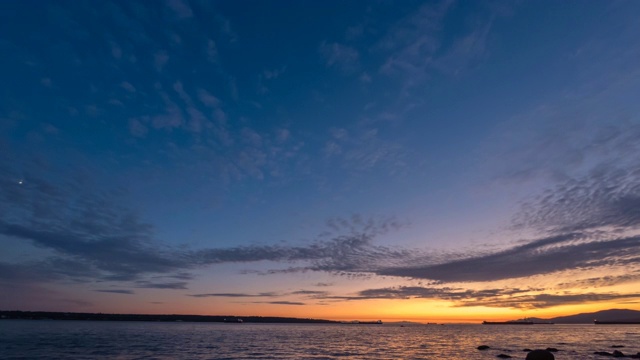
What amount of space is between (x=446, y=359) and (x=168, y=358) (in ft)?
139

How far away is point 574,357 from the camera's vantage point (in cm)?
6419

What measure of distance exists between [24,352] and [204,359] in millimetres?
28673

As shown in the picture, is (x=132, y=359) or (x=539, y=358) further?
(x=132, y=359)

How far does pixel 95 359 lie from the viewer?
53969 millimetres

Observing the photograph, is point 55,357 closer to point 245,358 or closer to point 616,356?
point 245,358

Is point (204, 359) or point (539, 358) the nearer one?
point (539, 358)

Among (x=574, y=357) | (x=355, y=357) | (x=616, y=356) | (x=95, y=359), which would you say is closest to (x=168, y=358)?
(x=95, y=359)

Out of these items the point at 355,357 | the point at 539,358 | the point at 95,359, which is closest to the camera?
the point at 539,358

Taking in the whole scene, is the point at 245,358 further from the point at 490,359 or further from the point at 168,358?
the point at 490,359

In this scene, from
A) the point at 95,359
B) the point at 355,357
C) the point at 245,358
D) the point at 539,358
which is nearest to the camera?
the point at 539,358

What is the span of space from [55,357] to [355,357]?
43868mm

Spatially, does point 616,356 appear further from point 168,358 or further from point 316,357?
point 168,358

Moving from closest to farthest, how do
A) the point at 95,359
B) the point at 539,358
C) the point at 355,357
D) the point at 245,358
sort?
the point at 539,358
the point at 95,359
the point at 245,358
the point at 355,357

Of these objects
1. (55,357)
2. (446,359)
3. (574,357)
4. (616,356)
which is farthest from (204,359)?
(616,356)
